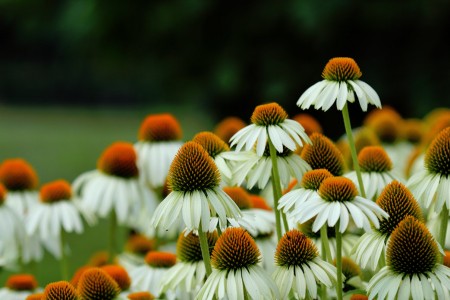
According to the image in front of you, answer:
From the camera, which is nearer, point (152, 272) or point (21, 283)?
point (152, 272)

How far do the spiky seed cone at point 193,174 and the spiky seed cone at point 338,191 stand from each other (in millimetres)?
216

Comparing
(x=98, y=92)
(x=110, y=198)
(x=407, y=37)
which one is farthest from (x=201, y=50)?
(x=98, y=92)

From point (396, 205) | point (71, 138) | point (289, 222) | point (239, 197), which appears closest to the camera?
point (396, 205)

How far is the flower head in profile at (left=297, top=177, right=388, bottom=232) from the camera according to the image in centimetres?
139

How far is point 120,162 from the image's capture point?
2.65 meters

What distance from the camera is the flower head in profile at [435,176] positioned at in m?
1.62

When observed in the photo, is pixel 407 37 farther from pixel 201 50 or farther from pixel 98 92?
pixel 98 92

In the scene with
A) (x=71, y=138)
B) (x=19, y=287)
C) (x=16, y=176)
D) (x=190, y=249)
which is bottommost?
(x=19, y=287)

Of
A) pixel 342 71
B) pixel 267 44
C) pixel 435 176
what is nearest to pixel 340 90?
pixel 342 71

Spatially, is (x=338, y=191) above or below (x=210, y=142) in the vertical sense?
below

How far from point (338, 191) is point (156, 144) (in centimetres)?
138

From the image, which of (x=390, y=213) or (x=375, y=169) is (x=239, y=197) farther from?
(x=390, y=213)

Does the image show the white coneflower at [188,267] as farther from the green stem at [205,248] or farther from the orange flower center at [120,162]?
the orange flower center at [120,162]

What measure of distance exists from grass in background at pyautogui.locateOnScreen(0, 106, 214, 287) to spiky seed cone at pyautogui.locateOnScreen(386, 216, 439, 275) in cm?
403
